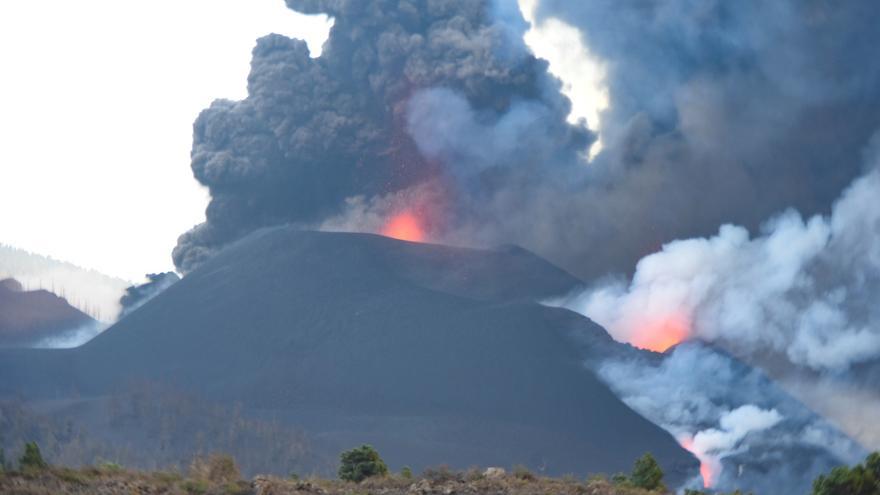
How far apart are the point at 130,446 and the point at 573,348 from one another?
150 feet

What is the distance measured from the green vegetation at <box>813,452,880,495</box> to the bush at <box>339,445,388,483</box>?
8.16 metres

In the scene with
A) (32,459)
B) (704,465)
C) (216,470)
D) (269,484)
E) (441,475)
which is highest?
(704,465)

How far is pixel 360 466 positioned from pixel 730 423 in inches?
4448

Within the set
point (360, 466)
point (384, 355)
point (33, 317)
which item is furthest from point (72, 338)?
point (360, 466)

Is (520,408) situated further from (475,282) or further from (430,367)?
(475,282)

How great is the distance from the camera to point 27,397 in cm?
15050

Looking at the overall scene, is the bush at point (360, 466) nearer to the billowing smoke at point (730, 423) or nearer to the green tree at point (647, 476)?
the green tree at point (647, 476)

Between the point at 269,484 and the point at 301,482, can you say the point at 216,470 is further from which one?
the point at 269,484

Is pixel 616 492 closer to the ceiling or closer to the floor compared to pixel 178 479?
closer to the ceiling

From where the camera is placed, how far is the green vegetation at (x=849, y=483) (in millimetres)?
22297

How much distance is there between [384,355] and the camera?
147 meters

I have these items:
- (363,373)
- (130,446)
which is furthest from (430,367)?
(130,446)

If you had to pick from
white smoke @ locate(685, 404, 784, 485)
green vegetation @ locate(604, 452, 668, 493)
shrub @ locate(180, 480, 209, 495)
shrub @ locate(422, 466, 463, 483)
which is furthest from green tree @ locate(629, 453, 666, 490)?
white smoke @ locate(685, 404, 784, 485)

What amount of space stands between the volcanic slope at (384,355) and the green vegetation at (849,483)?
94.3 meters
